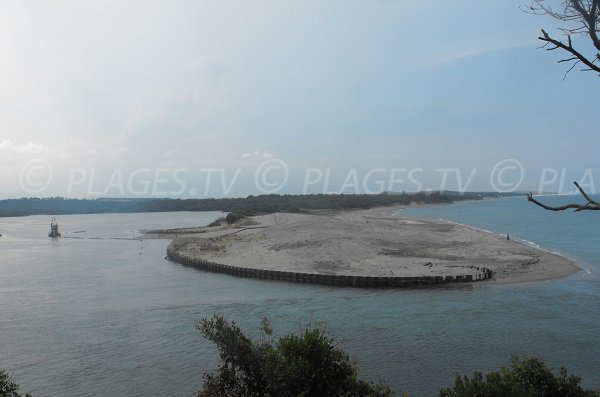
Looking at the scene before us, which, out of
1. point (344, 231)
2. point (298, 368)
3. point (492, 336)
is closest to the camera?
point (298, 368)

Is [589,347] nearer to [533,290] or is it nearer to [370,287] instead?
[533,290]

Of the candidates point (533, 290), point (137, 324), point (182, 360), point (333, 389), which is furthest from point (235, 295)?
point (333, 389)

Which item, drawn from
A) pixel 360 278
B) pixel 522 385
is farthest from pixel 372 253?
pixel 522 385

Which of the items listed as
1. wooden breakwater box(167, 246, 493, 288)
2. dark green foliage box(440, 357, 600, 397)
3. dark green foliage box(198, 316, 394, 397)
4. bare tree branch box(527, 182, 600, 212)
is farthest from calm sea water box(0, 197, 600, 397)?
bare tree branch box(527, 182, 600, 212)

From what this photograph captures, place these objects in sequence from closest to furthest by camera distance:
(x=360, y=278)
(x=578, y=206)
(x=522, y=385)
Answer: (x=578, y=206), (x=522, y=385), (x=360, y=278)

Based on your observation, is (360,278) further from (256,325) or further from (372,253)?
(372,253)

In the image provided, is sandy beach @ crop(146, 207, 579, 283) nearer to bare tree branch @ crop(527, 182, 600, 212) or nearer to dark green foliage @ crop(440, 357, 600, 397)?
dark green foliage @ crop(440, 357, 600, 397)

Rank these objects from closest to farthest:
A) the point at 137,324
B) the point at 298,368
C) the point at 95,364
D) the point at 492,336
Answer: the point at 298,368, the point at 95,364, the point at 492,336, the point at 137,324
